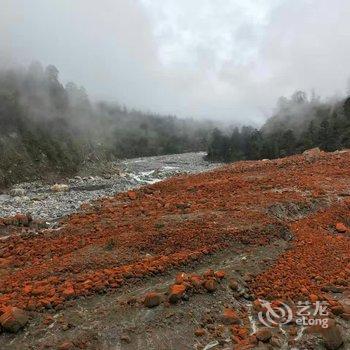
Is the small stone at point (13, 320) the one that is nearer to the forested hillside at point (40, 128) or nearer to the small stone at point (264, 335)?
the small stone at point (264, 335)

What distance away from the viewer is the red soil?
12.0 metres

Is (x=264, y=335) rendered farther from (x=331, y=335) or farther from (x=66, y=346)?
(x=66, y=346)

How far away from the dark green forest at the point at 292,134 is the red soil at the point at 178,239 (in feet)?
191

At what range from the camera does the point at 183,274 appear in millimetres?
12094

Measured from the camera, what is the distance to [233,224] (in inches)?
619

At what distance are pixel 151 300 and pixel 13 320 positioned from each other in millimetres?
3170

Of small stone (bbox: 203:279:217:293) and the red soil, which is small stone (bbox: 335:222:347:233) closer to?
the red soil

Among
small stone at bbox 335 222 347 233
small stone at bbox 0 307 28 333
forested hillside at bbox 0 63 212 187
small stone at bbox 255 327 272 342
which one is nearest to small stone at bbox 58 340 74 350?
small stone at bbox 0 307 28 333

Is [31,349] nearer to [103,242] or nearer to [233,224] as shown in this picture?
[103,242]

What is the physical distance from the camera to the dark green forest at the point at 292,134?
81.9 meters

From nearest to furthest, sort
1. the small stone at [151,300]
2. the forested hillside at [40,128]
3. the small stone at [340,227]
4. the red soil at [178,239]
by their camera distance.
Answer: the small stone at [151,300] → the red soil at [178,239] → the small stone at [340,227] → the forested hillside at [40,128]

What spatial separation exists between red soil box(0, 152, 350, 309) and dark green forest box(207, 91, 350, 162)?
191 ft

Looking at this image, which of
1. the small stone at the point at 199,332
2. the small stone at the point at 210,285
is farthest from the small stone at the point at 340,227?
the small stone at the point at 199,332

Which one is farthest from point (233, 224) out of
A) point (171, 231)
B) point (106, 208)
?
point (106, 208)
